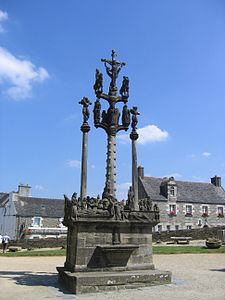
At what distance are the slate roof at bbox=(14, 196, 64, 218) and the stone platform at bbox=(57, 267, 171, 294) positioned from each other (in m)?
33.1

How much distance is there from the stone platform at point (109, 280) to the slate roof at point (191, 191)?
30743 mm

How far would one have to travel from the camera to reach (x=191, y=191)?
43.5m

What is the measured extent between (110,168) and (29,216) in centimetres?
3259

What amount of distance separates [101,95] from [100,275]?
19.4 feet

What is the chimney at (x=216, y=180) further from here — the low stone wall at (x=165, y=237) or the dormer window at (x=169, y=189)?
the low stone wall at (x=165, y=237)

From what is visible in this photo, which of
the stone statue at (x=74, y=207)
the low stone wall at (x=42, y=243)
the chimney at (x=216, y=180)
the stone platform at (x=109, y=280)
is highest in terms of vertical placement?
the chimney at (x=216, y=180)

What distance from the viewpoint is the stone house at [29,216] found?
39.4 m

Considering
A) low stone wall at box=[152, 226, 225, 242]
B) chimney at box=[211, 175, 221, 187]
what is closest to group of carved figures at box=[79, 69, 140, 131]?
low stone wall at box=[152, 226, 225, 242]

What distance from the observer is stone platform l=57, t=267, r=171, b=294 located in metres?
8.31

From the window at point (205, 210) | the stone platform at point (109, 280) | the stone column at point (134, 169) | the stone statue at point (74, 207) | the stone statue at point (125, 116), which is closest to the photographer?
the stone platform at point (109, 280)

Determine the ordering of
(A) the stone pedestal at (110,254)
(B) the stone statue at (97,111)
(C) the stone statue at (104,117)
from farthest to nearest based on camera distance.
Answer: (C) the stone statue at (104,117) → (B) the stone statue at (97,111) → (A) the stone pedestal at (110,254)

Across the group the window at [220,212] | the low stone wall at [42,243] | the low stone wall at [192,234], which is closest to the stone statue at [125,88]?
the low stone wall at [42,243]

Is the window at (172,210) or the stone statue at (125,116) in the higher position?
the stone statue at (125,116)

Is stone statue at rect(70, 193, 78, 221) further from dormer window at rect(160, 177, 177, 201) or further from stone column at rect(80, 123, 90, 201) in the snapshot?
dormer window at rect(160, 177, 177, 201)
